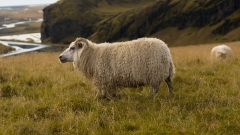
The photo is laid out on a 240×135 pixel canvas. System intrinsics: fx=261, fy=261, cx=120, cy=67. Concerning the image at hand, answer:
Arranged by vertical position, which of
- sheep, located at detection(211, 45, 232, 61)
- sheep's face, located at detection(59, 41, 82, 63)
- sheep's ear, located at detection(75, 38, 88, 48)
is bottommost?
sheep, located at detection(211, 45, 232, 61)

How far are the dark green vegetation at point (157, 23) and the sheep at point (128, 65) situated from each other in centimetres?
13407

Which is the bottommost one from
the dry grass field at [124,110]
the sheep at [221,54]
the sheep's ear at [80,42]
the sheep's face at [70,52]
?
the dry grass field at [124,110]

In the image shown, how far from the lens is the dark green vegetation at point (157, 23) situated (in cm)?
14625

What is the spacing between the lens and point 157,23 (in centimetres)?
16738

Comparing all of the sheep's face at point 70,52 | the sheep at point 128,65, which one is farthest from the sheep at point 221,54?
the sheep's face at point 70,52

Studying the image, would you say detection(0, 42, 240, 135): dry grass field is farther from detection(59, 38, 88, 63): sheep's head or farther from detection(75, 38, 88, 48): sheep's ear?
detection(75, 38, 88, 48): sheep's ear

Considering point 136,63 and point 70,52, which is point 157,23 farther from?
point 136,63

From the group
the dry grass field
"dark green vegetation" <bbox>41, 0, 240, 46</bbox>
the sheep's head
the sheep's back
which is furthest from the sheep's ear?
"dark green vegetation" <bbox>41, 0, 240, 46</bbox>

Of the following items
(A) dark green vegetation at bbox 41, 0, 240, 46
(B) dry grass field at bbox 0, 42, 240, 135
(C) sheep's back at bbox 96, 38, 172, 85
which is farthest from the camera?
(A) dark green vegetation at bbox 41, 0, 240, 46

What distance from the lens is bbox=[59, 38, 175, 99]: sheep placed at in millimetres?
8070

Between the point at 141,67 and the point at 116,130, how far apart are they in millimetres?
2827

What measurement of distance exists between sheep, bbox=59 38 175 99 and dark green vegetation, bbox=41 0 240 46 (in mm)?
134070

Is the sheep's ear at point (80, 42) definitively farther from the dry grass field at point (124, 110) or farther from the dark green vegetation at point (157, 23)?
the dark green vegetation at point (157, 23)

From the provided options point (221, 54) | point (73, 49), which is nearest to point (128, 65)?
point (73, 49)
